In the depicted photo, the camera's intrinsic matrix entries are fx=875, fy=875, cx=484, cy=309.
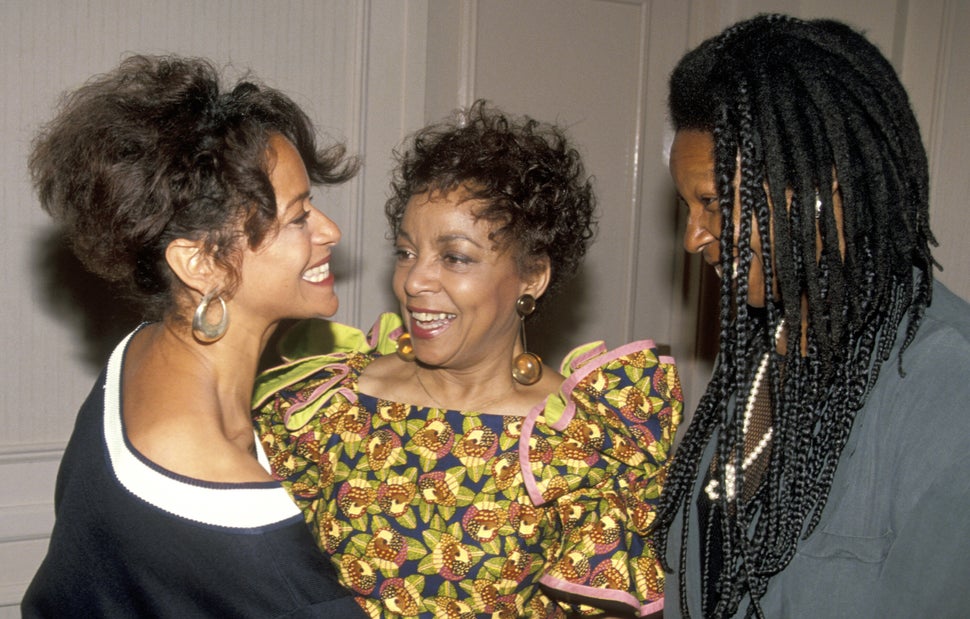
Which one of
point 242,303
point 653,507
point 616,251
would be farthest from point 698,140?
point 616,251

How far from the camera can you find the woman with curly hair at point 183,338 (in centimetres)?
120

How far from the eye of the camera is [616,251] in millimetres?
3287

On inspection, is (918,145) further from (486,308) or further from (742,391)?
(486,308)

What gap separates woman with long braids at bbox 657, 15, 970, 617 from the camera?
1.22 m

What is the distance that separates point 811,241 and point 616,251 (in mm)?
1989

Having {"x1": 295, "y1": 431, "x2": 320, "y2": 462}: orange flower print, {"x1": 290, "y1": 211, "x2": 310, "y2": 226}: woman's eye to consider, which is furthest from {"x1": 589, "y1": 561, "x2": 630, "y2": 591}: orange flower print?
{"x1": 290, "y1": 211, "x2": 310, "y2": 226}: woman's eye

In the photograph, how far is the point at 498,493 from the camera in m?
1.62

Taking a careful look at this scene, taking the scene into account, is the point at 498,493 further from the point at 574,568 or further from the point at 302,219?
the point at 302,219

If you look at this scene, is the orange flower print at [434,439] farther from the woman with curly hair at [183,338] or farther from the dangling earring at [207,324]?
the dangling earring at [207,324]

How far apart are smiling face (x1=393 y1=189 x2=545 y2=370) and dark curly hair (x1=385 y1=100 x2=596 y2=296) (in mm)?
30

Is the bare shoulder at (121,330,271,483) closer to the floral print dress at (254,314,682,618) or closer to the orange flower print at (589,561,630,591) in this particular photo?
the floral print dress at (254,314,682,618)

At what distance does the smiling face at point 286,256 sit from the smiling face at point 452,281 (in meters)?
0.21

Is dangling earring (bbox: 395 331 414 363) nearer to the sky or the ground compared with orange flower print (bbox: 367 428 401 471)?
nearer to the sky

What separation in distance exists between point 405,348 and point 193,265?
560mm
